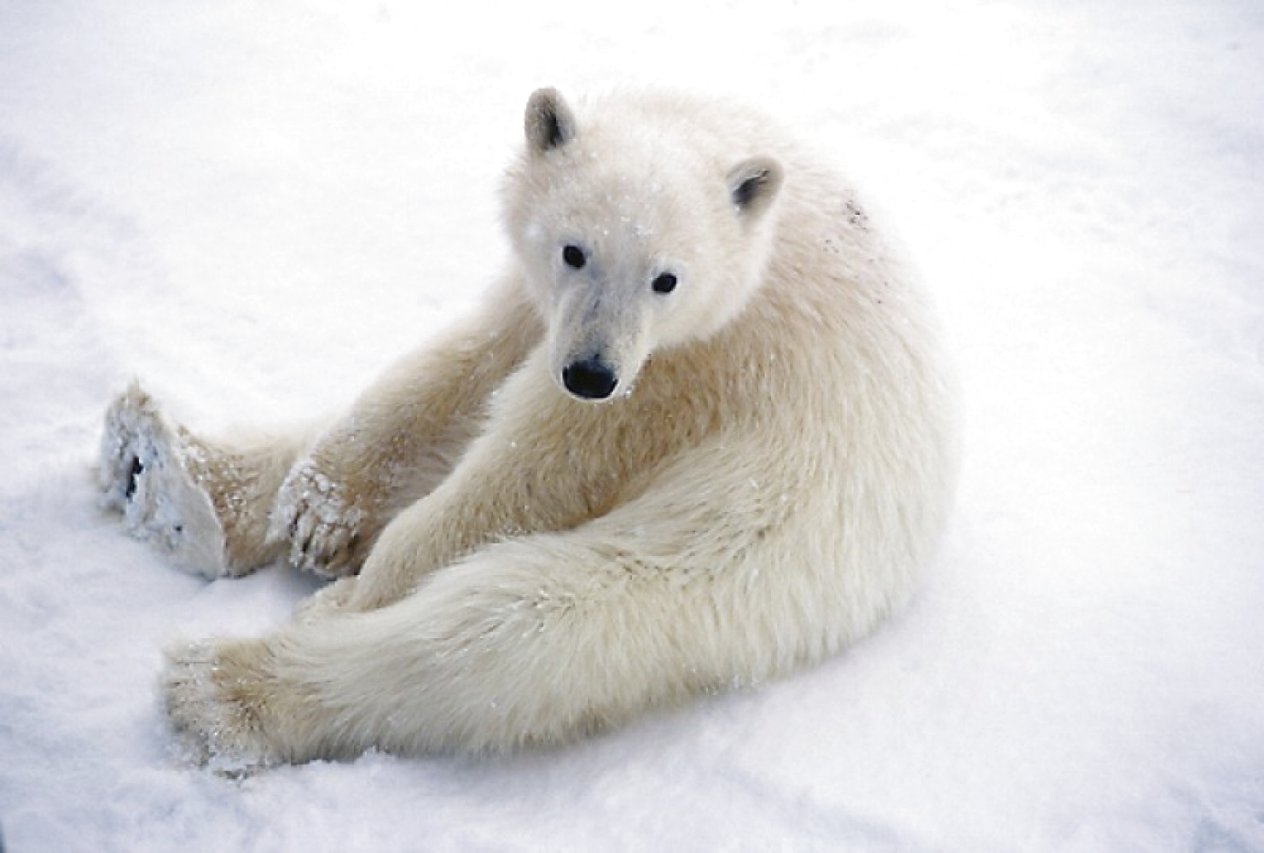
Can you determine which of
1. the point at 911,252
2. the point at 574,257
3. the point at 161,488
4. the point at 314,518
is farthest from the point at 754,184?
the point at 161,488

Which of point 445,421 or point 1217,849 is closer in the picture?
point 1217,849

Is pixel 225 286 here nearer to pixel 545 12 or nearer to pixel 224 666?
pixel 224 666

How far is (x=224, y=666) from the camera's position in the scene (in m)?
3.26

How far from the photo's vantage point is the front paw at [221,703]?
307 centimetres

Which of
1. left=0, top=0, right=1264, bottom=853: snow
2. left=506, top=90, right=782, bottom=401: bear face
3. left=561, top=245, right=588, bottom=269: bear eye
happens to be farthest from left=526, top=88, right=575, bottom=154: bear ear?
left=0, top=0, right=1264, bottom=853: snow

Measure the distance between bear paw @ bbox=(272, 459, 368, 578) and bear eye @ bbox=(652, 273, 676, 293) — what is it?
151 cm

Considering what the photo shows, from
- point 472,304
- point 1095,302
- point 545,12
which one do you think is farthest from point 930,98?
point 472,304

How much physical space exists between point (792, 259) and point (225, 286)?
124 inches

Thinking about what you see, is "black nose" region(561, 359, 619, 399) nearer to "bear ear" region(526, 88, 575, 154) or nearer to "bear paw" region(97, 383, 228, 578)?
"bear ear" region(526, 88, 575, 154)

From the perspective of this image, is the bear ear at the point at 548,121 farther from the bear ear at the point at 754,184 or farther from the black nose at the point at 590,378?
the black nose at the point at 590,378

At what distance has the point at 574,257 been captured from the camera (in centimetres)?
306

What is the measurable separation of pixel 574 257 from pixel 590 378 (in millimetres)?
393

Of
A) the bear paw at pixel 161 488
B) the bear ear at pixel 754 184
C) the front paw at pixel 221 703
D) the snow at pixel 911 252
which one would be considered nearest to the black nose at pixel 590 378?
the bear ear at pixel 754 184

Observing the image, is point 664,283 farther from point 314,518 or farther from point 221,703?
point 221,703
